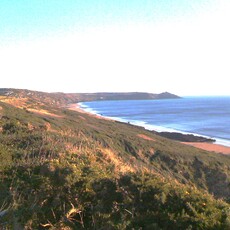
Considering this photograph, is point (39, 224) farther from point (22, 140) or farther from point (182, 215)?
point (22, 140)

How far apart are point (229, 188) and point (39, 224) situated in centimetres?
1228

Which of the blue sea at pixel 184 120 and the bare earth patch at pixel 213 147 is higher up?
the bare earth patch at pixel 213 147

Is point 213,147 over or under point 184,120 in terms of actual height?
over

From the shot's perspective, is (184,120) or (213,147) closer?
(213,147)

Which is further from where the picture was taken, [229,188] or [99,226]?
[229,188]

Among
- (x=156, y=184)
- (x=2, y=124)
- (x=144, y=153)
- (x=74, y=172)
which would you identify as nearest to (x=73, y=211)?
(x=74, y=172)

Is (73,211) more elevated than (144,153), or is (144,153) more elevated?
(73,211)

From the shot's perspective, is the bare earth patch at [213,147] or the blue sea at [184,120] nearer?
the bare earth patch at [213,147]

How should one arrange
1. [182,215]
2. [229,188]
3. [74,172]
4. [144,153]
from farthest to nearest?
[144,153] < [229,188] < [74,172] < [182,215]

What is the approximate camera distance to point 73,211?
20.1 feet

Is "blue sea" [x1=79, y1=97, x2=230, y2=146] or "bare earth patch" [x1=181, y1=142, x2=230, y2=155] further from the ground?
"bare earth patch" [x1=181, y1=142, x2=230, y2=155]

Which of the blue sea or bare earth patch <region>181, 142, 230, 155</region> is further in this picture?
the blue sea

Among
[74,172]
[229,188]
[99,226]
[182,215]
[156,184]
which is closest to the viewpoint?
[182,215]

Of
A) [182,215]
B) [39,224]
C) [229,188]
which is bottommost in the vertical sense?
[229,188]
